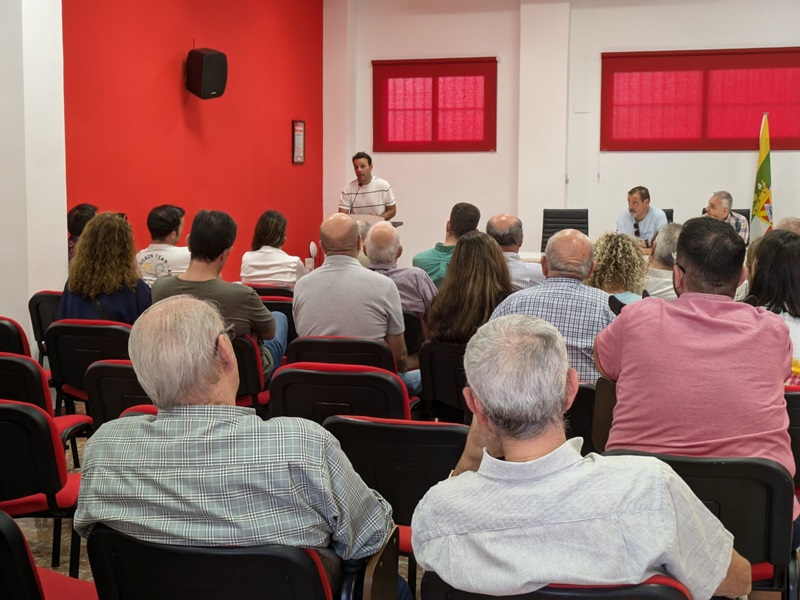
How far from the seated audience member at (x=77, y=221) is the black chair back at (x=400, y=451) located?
3.89 metres

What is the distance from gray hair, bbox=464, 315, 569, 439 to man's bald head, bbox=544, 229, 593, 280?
6.27 feet

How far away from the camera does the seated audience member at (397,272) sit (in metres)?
4.70

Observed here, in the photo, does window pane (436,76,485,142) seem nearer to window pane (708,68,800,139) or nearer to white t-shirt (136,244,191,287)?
window pane (708,68,800,139)

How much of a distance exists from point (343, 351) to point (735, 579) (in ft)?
6.83

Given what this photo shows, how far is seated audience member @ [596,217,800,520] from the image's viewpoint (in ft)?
7.21

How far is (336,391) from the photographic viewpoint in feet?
9.62

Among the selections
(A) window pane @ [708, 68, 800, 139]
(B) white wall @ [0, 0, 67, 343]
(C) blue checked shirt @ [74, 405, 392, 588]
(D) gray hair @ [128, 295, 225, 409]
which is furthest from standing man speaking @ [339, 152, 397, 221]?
(C) blue checked shirt @ [74, 405, 392, 588]

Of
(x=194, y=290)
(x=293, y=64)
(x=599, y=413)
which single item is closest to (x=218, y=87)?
(x=293, y=64)

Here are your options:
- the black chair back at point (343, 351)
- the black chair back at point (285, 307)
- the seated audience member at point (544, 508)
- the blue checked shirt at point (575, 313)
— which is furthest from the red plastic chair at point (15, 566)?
the black chair back at point (285, 307)

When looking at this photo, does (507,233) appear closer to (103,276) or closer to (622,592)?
(103,276)

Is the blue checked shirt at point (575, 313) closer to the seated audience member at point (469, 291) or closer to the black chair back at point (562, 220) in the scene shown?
the seated audience member at point (469, 291)

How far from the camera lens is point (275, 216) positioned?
5.82m

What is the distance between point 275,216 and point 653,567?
4674 millimetres

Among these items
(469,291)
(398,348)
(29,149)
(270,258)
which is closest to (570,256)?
(469,291)
